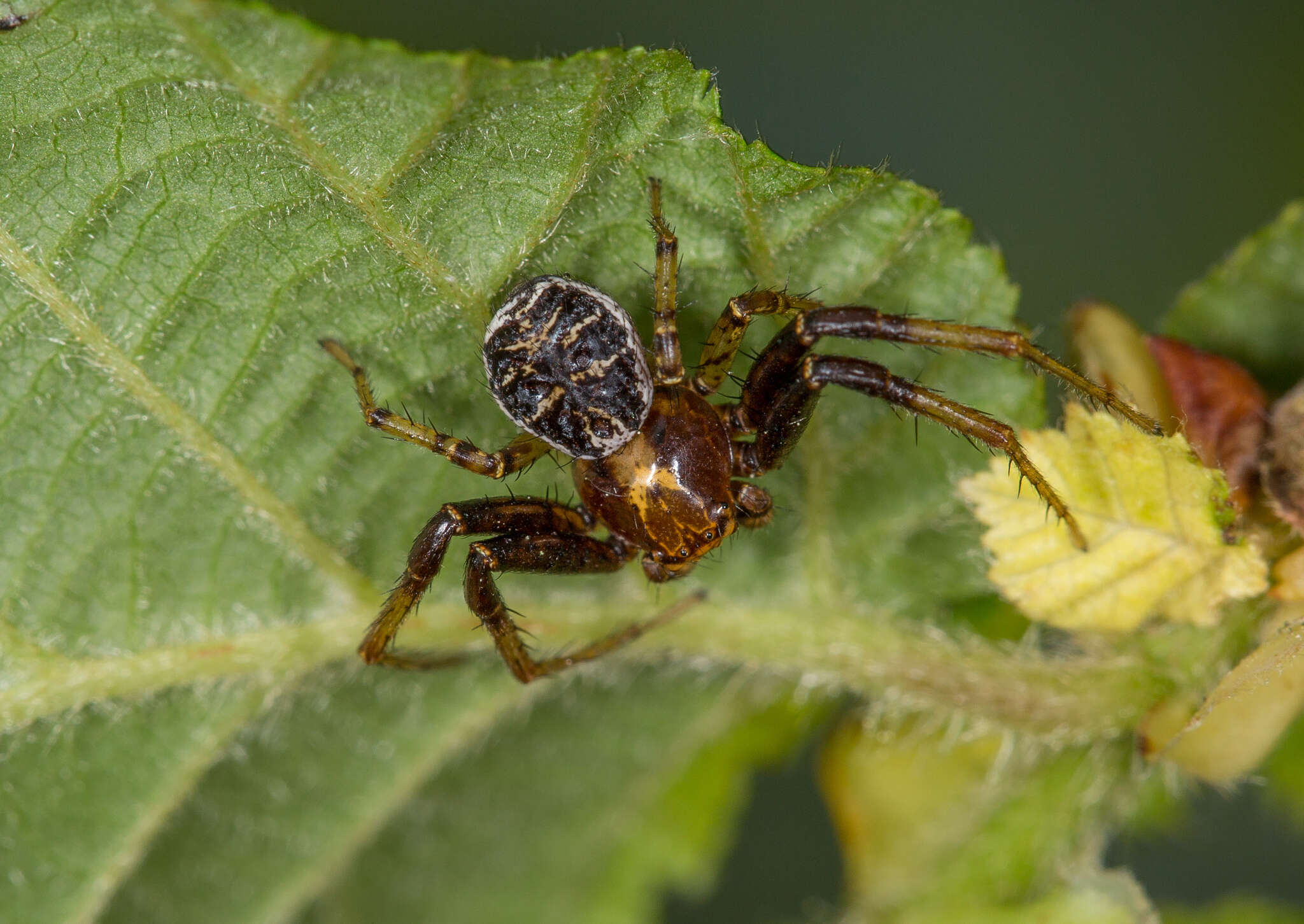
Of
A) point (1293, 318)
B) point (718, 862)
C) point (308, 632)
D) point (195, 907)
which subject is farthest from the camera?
point (718, 862)

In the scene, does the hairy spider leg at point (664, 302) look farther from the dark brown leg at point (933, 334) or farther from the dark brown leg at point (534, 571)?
the dark brown leg at point (534, 571)

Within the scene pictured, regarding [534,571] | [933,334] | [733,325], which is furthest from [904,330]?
[534,571]

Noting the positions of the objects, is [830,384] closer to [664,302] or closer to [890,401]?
[890,401]

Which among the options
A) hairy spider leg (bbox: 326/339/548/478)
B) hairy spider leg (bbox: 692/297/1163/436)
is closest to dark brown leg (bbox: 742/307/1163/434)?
hairy spider leg (bbox: 692/297/1163/436)

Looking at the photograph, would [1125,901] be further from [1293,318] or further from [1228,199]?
[1228,199]

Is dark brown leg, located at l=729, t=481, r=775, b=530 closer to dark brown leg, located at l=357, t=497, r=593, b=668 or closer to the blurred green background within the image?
dark brown leg, located at l=357, t=497, r=593, b=668

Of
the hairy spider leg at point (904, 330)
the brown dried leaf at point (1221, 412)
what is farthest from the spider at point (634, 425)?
the brown dried leaf at point (1221, 412)

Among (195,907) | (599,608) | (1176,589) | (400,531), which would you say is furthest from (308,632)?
(1176,589)
